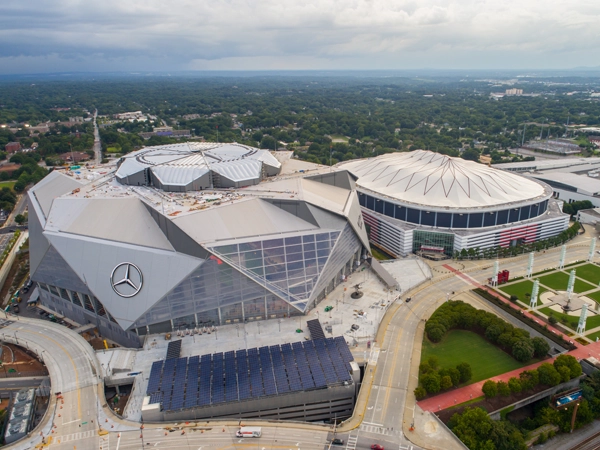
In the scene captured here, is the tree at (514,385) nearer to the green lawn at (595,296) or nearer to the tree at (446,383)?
the tree at (446,383)

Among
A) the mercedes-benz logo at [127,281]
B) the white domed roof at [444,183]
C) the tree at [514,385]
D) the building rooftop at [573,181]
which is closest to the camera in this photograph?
the tree at [514,385]

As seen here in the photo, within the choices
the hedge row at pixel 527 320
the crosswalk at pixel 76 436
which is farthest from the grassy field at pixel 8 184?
the hedge row at pixel 527 320

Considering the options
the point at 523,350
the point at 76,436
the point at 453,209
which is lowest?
the point at 76,436

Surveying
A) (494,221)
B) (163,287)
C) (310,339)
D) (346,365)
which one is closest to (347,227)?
(310,339)

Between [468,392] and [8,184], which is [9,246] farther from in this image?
[468,392]

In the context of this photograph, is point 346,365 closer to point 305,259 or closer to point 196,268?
point 305,259

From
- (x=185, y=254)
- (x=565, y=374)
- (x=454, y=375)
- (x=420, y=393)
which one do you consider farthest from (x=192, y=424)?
(x=565, y=374)
